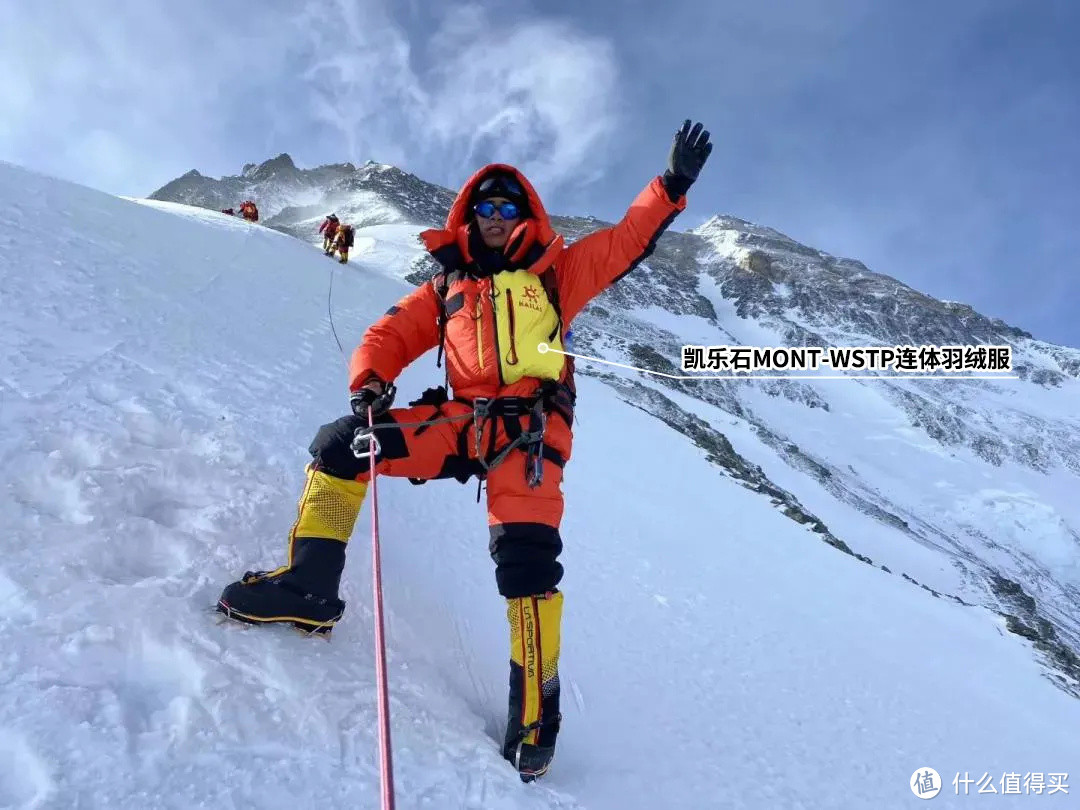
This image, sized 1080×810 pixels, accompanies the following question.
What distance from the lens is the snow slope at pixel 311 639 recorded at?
91.7 inches

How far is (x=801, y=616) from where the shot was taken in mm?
7398

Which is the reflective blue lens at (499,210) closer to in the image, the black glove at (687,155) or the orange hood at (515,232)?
the orange hood at (515,232)

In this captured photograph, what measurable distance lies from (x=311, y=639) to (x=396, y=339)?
1.73 meters

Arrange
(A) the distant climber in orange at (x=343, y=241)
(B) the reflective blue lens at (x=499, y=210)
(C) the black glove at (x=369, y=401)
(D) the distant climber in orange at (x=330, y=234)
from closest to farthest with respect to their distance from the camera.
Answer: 1. (C) the black glove at (x=369, y=401)
2. (B) the reflective blue lens at (x=499, y=210)
3. (A) the distant climber in orange at (x=343, y=241)
4. (D) the distant climber in orange at (x=330, y=234)

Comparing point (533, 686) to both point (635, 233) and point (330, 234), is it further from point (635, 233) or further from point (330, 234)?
point (330, 234)

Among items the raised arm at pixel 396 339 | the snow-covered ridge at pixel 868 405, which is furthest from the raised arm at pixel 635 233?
the snow-covered ridge at pixel 868 405

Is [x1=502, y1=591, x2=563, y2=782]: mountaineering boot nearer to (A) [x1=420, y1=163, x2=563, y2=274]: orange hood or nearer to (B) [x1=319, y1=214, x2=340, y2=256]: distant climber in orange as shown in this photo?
(A) [x1=420, y1=163, x2=563, y2=274]: orange hood

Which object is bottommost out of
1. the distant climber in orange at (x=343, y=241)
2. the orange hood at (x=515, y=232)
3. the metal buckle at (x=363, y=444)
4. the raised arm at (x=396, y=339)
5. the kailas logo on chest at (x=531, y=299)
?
the metal buckle at (x=363, y=444)

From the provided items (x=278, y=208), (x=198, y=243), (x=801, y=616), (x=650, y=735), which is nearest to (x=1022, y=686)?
(x=801, y=616)

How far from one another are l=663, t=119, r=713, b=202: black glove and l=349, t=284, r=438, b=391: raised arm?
1627 mm

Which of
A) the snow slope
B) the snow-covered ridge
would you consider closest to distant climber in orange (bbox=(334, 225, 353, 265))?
the snow-covered ridge

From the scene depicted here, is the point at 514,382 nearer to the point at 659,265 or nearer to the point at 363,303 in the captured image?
the point at 363,303

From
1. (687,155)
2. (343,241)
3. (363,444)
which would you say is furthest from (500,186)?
(343,241)

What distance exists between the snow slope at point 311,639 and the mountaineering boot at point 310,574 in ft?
0.37
